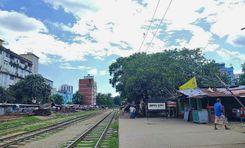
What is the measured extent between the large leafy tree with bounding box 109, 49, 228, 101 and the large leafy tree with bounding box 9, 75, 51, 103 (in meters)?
32.8

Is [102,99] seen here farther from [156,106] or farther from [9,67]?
[156,106]

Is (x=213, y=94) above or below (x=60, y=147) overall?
above

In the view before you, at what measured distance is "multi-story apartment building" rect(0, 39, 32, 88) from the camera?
6956 cm

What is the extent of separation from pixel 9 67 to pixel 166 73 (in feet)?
174

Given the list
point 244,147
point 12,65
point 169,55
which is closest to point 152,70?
point 169,55

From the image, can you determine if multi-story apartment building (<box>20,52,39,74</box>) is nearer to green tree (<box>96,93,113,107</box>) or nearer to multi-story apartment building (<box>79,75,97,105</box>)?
multi-story apartment building (<box>79,75,97,105</box>)

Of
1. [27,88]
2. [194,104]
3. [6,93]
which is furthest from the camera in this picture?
[27,88]

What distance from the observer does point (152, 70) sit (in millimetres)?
33250

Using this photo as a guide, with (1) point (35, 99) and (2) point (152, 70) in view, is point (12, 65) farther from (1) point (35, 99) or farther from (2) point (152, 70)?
(2) point (152, 70)

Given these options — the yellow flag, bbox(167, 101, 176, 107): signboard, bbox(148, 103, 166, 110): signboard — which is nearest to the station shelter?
the yellow flag

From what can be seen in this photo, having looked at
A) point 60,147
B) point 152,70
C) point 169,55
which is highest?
point 169,55

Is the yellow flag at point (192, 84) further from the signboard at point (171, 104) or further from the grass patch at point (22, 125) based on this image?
the grass patch at point (22, 125)

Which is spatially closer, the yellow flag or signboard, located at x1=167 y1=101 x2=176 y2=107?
the yellow flag

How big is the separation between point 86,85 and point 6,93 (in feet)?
371
